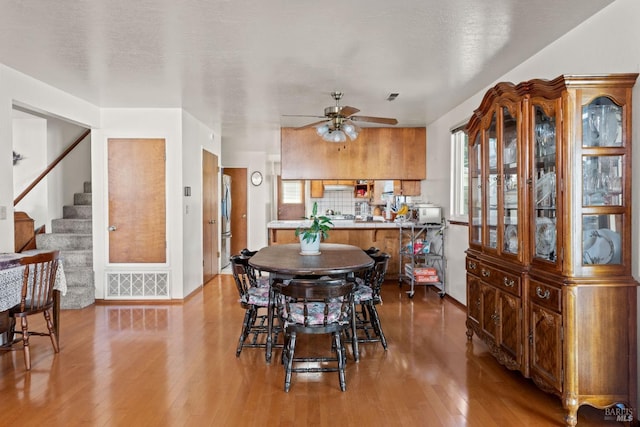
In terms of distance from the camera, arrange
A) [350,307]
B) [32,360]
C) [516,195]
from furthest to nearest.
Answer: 1. [32,360]
2. [350,307]
3. [516,195]

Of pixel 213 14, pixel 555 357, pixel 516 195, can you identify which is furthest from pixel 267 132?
pixel 555 357

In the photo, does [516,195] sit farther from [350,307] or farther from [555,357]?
[350,307]

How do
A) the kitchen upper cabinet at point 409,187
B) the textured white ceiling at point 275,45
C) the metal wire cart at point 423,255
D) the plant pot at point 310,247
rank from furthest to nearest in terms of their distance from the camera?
1. the kitchen upper cabinet at point 409,187
2. the metal wire cart at point 423,255
3. the plant pot at point 310,247
4. the textured white ceiling at point 275,45

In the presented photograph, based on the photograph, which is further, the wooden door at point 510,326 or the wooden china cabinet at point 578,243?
the wooden door at point 510,326

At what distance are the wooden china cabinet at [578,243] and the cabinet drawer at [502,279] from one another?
53mm

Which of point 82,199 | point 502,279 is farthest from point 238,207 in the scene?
point 502,279

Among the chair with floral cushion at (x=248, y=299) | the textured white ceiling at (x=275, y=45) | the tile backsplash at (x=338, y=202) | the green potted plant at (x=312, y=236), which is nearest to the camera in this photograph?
the textured white ceiling at (x=275, y=45)

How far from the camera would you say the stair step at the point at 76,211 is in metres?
5.95

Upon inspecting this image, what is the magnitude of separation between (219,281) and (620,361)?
5442 mm

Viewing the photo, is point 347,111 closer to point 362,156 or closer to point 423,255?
point 423,255

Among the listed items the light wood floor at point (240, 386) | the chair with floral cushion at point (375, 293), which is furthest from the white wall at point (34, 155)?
the chair with floral cushion at point (375, 293)

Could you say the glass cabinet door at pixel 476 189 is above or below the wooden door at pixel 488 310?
above

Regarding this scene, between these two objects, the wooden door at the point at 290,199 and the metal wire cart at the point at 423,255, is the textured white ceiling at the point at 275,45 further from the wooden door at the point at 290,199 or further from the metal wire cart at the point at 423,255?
the wooden door at the point at 290,199

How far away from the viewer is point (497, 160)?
309 cm
